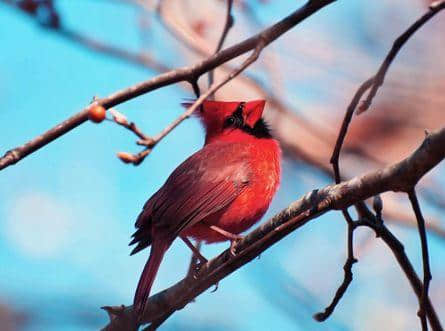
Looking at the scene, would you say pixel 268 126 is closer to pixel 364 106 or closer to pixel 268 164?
pixel 268 164

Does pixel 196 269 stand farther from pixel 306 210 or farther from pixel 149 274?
pixel 306 210

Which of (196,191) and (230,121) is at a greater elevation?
(230,121)

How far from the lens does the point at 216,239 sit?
3242 mm

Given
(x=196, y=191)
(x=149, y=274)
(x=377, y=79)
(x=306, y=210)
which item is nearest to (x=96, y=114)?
(x=306, y=210)

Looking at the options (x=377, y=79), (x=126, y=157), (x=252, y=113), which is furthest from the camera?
(x=252, y=113)

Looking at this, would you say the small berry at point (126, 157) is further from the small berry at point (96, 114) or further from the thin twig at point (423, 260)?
the thin twig at point (423, 260)

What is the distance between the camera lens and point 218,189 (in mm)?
3279

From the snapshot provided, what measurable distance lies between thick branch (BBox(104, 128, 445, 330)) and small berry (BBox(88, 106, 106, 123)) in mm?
573

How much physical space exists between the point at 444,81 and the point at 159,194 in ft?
8.14

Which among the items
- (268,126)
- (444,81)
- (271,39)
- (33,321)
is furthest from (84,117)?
(444,81)

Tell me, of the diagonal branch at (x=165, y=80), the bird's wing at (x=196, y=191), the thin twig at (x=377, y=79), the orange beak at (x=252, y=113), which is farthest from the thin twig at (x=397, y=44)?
the orange beak at (x=252, y=113)

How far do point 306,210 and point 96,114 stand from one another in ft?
2.08

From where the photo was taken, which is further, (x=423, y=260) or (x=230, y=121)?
(x=230, y=121)

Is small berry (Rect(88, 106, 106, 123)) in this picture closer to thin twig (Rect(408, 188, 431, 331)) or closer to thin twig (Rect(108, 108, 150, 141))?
thin twig (Rect(108, 108, 150, 141))
